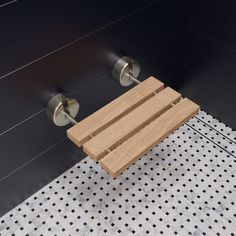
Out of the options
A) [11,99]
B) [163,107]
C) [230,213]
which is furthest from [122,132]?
[230,213]

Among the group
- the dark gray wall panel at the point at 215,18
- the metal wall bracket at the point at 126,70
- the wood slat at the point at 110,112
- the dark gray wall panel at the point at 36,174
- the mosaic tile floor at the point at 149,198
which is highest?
the dark gray wall panel at the point at 215,18

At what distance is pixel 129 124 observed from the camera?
105cm

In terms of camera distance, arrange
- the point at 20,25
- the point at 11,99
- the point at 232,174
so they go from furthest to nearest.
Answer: the point at 232,174 → the point at 11,99 → the point at 20,25

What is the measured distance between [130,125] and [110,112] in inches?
2.8

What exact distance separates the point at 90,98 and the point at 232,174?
1.72 feet

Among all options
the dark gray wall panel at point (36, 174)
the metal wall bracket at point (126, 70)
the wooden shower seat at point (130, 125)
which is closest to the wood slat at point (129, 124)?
the wooden shower seat at point (130, 125)

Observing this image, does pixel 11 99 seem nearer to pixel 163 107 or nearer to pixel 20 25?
pixel 20 25

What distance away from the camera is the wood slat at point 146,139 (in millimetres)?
978

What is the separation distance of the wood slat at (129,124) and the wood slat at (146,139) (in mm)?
16

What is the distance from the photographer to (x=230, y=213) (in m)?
1.16

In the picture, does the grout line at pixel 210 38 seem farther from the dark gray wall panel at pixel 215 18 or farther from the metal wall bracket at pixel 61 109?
the metal wall bracket at pixel 61 109

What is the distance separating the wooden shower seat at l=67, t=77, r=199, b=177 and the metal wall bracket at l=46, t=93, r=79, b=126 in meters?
0.04

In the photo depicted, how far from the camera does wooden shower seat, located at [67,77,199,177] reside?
3.27 feet

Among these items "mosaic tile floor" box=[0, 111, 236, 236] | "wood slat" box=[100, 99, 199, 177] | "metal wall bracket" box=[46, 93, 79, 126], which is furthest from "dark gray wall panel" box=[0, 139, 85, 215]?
"wood slat" box=[100, 99, 199, 177]
